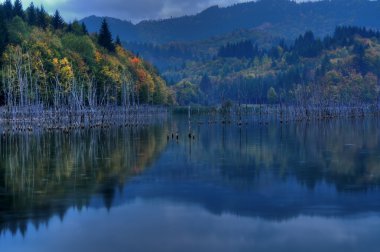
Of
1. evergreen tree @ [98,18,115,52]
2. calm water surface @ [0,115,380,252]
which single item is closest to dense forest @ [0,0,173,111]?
evergreen tree @ [98,18,115,52]

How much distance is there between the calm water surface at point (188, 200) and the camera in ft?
57.1

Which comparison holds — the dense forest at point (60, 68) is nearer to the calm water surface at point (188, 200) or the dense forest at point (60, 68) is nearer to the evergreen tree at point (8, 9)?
the evergreen tree at point (8, 9)

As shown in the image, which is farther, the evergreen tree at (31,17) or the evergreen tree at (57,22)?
the evergreen tree at (57,22)

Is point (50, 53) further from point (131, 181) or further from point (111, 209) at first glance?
point (111, 209)

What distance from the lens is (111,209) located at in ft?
70.2

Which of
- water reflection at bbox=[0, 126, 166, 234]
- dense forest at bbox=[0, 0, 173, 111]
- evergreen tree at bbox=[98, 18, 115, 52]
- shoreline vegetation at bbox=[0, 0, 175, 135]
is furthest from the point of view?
evergreen tree at bbox=[98, 18, 115, 52]

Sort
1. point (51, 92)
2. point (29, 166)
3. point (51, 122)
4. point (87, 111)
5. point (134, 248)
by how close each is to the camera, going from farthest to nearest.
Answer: point (51, 92) → point (87, 111) → point (51, 122) → point (29, 166) → point (134, 248)

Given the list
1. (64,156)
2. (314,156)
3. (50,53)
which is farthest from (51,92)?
(314,156)

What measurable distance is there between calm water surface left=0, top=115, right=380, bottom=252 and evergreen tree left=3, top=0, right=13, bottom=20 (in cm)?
7152

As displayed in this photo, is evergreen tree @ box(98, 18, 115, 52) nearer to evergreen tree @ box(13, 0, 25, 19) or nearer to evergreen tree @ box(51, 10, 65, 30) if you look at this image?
evergreen tree @ box(51, 10, 65, 30)

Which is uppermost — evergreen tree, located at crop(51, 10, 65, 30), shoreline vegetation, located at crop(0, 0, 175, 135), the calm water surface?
evergreen tree, located at crop(51, 10, 65, 30)

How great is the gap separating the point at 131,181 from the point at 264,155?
13841 millimetres

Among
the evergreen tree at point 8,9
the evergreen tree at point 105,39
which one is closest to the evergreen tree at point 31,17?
the evergreen tree at point 8,9

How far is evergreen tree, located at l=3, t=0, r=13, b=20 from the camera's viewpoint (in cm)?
10517
